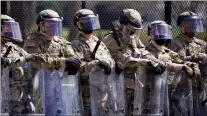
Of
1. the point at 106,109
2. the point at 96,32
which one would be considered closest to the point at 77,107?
the point at 106,109

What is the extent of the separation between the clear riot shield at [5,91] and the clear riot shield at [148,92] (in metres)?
1.63

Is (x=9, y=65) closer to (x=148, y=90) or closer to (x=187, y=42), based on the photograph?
(x=148, y=90)

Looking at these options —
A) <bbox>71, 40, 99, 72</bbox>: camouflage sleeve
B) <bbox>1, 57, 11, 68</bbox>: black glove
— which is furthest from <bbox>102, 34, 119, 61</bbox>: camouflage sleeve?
<bbox>1, 57, 11, 68</bbox>: black glove

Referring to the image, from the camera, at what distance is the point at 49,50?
12.5 m

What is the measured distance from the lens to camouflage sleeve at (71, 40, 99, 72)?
1241 centimetres

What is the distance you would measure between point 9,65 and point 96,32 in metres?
3.14

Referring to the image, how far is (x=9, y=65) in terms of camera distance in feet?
39.5

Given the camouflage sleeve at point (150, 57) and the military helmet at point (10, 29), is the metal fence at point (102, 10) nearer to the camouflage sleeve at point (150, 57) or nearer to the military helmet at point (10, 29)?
the military helmet at point (10, 29)

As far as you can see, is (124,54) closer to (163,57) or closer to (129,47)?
(129,47)

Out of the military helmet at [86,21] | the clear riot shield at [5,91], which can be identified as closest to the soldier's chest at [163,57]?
the military helmet at [86,21]

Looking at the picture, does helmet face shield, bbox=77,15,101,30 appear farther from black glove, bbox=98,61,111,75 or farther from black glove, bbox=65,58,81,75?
black glove, bbox=65,58,81,75

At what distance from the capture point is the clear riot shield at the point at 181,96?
43.7 feet

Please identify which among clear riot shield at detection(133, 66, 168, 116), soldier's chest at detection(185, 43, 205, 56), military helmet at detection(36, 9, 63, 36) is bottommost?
clear riot shield at detection(133, 66, 168, 116)

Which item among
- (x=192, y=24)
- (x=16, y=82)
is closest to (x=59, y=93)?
(x=16, y=82)
